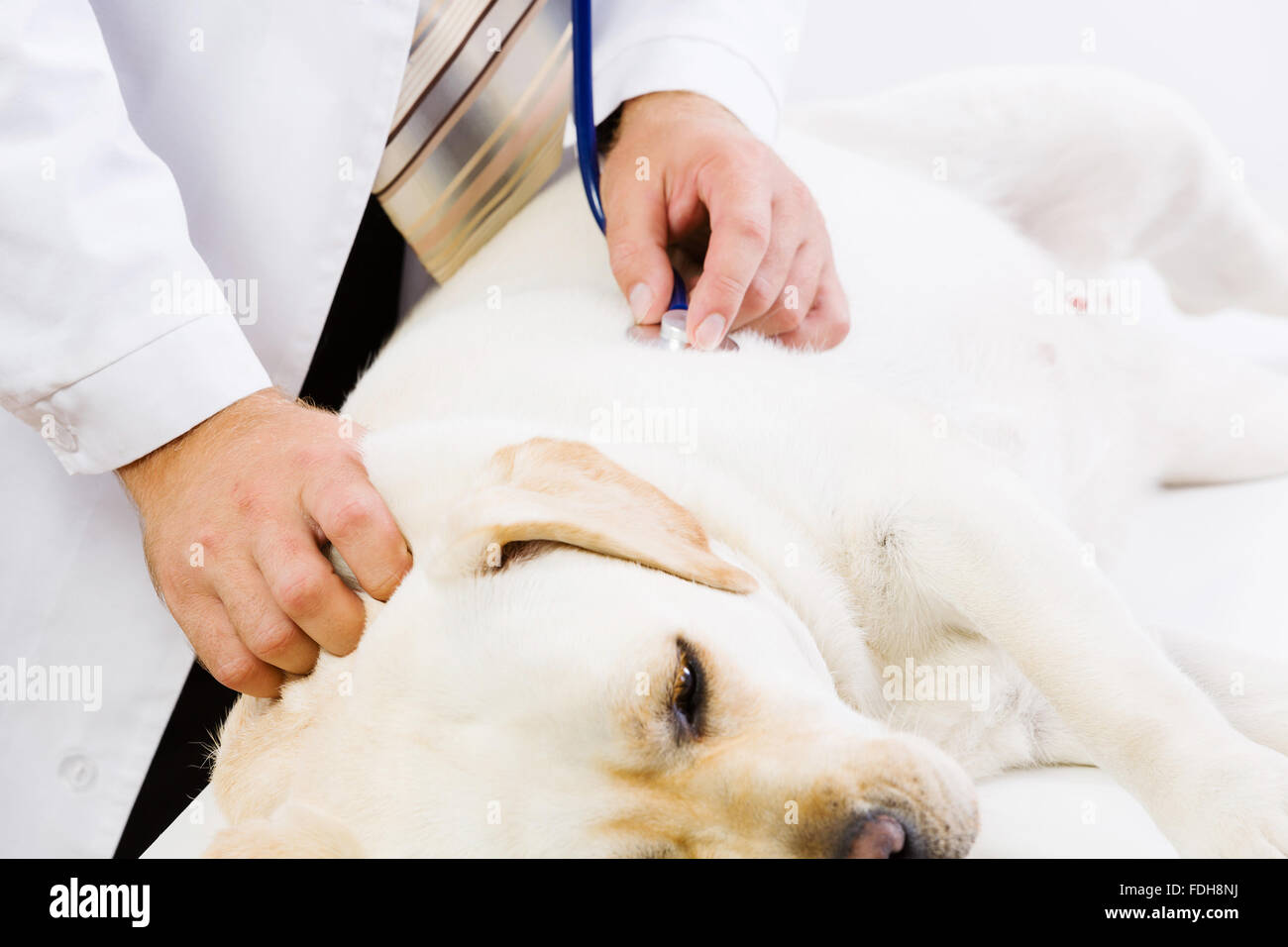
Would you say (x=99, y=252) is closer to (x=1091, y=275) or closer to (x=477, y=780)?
(x=477, y=780)

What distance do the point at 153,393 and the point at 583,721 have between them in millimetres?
715

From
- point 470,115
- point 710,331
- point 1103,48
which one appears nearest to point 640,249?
point 710,331

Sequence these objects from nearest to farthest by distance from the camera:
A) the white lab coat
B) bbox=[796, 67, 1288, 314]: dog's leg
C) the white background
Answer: the white lab coat < bbox=[796, 67, 1288, 314]: dog's leg < the white background

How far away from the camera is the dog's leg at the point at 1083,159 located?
8.02 ft

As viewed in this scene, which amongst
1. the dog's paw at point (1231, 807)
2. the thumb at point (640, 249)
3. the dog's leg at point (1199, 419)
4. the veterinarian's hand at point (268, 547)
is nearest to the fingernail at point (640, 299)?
the thumb at point (640, 249)

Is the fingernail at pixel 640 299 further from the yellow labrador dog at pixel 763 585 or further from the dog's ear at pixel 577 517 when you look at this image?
the dog's ear at pixel 577 517

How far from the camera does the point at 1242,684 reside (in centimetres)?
148

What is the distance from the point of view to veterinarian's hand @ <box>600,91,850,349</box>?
162cm

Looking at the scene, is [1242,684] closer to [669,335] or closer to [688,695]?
[688,695]

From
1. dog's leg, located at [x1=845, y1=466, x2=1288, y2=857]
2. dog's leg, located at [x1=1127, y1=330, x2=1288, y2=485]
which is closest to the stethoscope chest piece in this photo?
dog's leg, located at [x1=845, y1=466, x2=1288, y2=857]

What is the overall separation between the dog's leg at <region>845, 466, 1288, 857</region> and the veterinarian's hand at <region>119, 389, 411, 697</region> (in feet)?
2.13

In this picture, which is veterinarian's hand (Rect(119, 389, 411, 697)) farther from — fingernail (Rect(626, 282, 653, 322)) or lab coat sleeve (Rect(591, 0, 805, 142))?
lab coat sleeve (Rect(591, 0, 805, 142))
